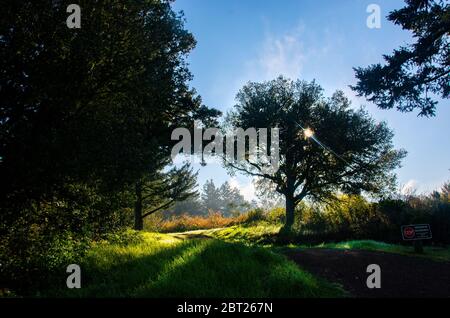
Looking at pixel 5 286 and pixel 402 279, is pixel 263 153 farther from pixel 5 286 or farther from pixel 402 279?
pixel 5 286

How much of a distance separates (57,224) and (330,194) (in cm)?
2179

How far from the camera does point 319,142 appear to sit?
23.9 m

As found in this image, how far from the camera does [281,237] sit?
18766mm

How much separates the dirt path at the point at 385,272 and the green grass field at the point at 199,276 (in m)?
0.79

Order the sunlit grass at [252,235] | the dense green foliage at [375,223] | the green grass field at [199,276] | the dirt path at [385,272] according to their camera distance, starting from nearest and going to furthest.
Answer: the green grass field at [199,276] < the dirt path at [385,272] < the dense green foliage at [375,223] < the sunlit grass at [252,235]

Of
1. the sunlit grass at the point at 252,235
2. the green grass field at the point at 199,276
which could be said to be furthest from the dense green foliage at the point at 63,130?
the sunlit grass at the point at 252,235

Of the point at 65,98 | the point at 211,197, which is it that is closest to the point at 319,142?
the point at 65,98

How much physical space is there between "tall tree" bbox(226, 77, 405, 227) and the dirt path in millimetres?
15117

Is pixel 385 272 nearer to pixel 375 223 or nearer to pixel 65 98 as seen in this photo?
pixel 65 98

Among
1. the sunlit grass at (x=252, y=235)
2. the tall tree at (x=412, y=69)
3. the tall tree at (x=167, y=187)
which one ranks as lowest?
the sunlit grass at (x=252, y=235)

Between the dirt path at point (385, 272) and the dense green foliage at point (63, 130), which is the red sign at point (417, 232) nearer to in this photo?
the dirt path at point (385, 272)

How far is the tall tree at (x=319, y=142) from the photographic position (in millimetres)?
24078

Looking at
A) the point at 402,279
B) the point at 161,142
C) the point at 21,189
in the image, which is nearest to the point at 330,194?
the point at 161,142

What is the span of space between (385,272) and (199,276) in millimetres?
4967
